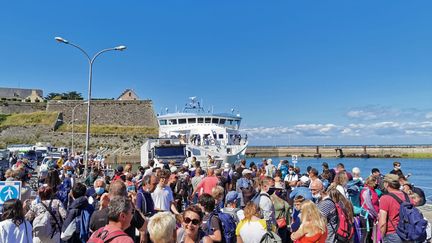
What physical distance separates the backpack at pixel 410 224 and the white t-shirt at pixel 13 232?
4943mm

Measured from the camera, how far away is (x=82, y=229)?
17.1 ft

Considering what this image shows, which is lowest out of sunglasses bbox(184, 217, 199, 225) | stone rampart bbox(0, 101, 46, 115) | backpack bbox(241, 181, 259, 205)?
backpack bbox(241, 181, 259, 205)

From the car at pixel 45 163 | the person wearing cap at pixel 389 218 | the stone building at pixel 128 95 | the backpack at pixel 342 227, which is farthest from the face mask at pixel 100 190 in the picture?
the stone building at pixel 128 95

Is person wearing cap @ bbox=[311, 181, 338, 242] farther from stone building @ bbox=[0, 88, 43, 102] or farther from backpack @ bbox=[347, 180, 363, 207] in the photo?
stone building @ bbox=[0, 88, 43, 102]

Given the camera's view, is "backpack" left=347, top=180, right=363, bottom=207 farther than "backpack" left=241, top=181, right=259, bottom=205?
No

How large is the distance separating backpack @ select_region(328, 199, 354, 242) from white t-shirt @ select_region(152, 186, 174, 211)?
9.98ft

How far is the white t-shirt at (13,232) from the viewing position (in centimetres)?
416

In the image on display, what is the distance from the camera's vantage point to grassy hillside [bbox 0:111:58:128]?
243ft

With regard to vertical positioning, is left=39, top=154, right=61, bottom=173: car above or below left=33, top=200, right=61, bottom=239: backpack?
above

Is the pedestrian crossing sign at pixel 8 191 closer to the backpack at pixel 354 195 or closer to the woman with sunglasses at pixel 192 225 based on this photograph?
the woman with sunglasses at pixel 192 225

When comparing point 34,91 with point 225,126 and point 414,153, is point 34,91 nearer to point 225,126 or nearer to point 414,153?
point 225,126

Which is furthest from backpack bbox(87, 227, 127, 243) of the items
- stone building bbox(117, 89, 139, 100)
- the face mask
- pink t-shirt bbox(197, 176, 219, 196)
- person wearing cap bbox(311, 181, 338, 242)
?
stone building bbox(117, 89, 139, 100)

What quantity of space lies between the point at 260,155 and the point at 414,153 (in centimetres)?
4019

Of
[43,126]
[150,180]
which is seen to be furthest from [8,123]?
[150,180]
